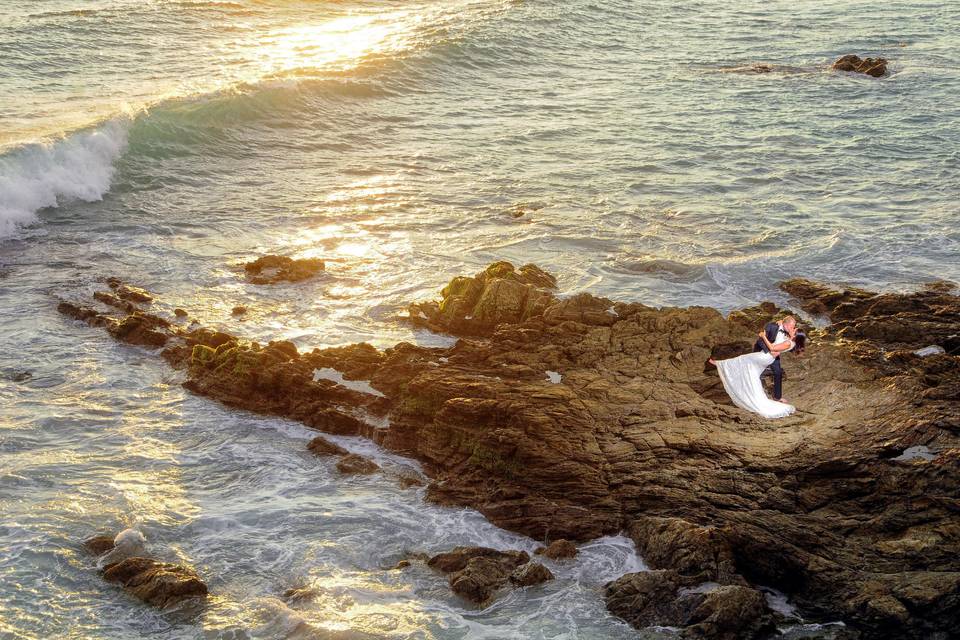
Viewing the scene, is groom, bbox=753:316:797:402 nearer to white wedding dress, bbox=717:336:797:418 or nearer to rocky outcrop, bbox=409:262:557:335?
white wedding dress, bbox=717:336:797:418

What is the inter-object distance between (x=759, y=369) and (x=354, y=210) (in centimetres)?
1158

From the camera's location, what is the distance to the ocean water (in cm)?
1052

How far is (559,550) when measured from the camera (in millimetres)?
10438

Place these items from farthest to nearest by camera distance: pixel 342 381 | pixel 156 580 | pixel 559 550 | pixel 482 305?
1. pixel 482 305
2. pixel 342 381
3. pixel 559 550
4. pixel 156 580

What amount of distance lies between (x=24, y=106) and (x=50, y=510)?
60.3ft

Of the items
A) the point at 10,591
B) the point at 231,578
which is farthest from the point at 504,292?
the point at 10,591

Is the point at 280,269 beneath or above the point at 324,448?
above

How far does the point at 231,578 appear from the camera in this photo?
1023cm

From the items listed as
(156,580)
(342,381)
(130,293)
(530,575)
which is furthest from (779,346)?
(130,293)

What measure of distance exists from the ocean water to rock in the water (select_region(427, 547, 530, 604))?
175 mm

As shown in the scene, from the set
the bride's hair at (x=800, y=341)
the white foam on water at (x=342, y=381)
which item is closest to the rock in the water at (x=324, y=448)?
the white foam on water at (x=342, y=381)

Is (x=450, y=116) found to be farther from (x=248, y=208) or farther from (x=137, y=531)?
(x=137, y=531)

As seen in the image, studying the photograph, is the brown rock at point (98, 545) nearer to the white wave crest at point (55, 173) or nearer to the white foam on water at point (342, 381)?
the white foam on water at point (342, 381)

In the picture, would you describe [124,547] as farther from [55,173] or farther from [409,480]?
[55,173]
